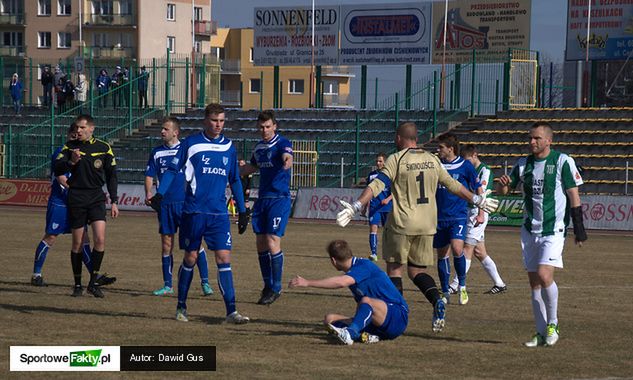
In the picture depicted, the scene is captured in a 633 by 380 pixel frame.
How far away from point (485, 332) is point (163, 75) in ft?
127

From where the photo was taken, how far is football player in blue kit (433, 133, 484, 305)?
14.7m

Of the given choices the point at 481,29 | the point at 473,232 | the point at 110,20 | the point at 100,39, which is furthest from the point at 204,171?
the point at 100,39

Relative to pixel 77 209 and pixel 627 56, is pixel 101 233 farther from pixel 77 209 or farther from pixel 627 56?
pixel 627 56

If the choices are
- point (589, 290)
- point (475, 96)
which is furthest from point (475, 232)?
point (475, 96)

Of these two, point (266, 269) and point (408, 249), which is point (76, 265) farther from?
point (408, 249)

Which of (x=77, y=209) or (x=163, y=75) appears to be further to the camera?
(x=163, y=75)

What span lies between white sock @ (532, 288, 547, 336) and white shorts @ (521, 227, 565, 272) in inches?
9.8

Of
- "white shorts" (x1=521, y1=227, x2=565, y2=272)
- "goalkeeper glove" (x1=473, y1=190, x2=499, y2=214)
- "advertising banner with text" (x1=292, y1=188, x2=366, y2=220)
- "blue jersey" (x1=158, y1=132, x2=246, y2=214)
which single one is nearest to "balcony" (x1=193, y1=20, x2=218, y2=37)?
"advertising banner with text" (x1=292, y1=188, x2=366, y2=220)

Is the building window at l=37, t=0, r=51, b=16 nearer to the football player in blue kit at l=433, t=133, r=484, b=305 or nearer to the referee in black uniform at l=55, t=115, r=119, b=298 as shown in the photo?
the referee in black uniform at l=55, t=115, r=119, b=298

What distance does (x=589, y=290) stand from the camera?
16422 mm

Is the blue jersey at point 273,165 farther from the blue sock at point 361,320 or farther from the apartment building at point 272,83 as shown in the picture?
the apartment building at point 272,83

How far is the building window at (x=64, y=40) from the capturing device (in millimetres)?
101875

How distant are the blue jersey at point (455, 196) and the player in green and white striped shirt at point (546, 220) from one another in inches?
131

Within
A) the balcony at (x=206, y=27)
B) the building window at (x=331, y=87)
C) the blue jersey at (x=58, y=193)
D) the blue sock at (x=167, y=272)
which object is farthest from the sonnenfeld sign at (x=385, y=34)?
the balcony at (x=206, y=27)
